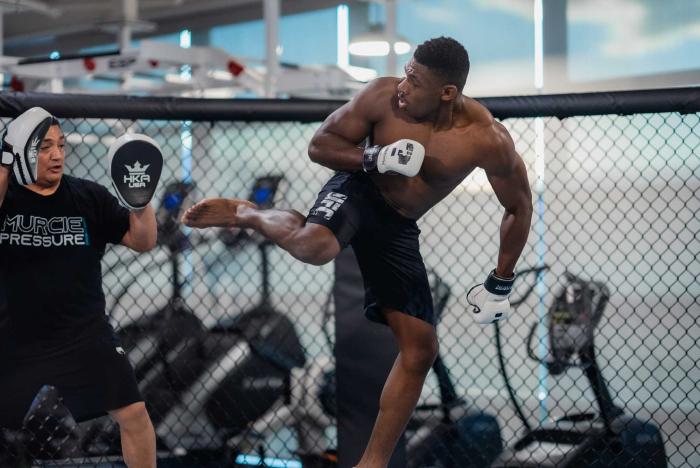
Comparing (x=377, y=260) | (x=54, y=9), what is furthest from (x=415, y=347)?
(x=54, y=9)

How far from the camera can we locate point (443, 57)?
8.21ft

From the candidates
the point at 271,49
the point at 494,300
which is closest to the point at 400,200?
the point at 494,300

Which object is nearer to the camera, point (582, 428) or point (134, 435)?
point (134, 435)

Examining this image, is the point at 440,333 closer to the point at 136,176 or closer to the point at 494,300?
the point at 494,300

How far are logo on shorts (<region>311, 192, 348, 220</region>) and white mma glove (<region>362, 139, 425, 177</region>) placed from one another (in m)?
0.21

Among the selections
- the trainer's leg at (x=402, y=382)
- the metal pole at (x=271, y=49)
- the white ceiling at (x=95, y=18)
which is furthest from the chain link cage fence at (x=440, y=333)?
the white ceiling at (x=95, y=18)

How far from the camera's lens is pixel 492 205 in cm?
577

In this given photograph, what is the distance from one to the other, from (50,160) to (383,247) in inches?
40.9

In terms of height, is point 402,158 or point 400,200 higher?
point 402,158

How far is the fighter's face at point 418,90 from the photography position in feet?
8.25

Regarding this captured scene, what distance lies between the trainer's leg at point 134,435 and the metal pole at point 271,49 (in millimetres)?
3083

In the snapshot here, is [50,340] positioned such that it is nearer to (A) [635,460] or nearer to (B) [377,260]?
(B) [377,260]

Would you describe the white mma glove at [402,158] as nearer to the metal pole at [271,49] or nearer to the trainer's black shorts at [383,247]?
the trainer's black shorts at [383,247]

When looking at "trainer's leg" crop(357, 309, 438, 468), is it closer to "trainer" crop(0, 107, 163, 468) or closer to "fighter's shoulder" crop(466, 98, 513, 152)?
"fighter's shoulder" crop(466, 98, 513, 152)
